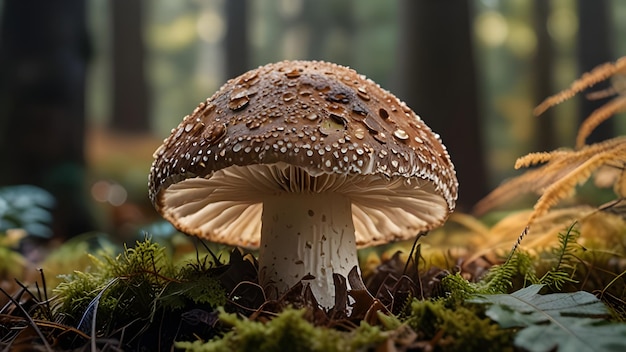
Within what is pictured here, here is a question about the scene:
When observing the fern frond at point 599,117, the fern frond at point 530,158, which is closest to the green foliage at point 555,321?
the fern frond at point 530,158

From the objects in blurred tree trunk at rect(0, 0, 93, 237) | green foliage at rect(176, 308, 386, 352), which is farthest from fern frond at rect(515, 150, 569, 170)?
blurred tree trunk at rect(0, 0, 93, 237)

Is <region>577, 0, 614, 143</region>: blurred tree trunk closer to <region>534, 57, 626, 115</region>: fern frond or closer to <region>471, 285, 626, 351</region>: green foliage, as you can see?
<region>534, 57, 626, 115</region>: fern frond

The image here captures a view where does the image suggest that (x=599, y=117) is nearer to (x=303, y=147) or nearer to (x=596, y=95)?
(x=596, y=95)

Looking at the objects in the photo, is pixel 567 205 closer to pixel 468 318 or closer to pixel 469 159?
pixel 469 159

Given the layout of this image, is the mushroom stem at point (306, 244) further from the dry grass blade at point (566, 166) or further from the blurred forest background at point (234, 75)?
the blurred forest background at point (234, 75)

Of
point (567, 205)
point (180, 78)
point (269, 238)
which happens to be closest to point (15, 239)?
point (269, 238)

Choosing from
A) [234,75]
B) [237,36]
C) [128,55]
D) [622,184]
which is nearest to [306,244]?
[622,184]
